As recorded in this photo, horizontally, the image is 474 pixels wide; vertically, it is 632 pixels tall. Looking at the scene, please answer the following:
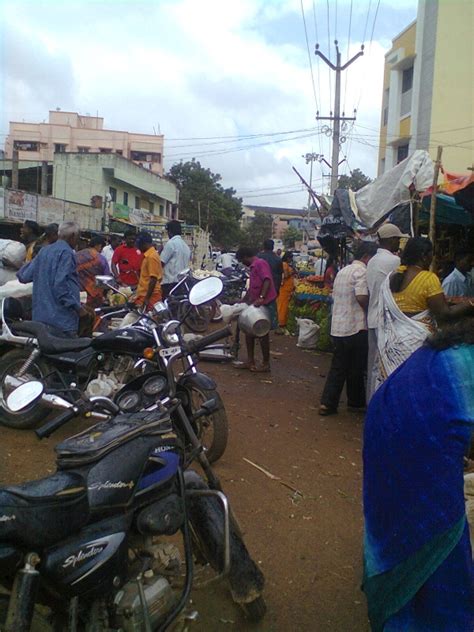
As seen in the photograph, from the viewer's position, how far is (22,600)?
1.59 meters

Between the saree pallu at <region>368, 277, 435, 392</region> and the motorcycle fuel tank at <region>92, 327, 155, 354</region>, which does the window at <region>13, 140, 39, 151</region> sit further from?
the saree pallu at <region>368, 277, 435, 392</region>

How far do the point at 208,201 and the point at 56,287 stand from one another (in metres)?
46.1

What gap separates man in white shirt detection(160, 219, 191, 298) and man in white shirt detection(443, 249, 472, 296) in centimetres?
423

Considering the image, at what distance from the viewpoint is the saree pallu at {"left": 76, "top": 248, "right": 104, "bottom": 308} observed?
24.7 feet

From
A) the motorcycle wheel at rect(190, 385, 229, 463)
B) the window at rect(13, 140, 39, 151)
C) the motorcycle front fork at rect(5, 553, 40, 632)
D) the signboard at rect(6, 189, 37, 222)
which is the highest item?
the window at rect(13, 140, 39, 151)

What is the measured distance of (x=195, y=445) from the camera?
103 inches

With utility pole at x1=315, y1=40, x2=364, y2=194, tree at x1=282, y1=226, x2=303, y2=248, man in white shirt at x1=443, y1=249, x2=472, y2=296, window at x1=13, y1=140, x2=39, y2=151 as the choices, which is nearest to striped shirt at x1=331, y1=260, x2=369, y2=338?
man in white shirt at x1=443, y1=249, x2=472, y2=296

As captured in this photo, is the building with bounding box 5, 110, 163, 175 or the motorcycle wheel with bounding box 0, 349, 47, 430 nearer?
the motorcycle wheel with bounding box 0, 349, 47, 430

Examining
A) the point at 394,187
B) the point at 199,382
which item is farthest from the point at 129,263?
the point at 199,382

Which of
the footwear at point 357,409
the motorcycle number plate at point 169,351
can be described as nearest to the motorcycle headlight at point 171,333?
the motorcycle number plate at point 169,351

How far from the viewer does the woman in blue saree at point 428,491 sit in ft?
4.69

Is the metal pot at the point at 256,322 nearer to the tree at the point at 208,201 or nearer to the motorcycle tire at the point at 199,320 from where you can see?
the motorcycle tire at the point at 199,320

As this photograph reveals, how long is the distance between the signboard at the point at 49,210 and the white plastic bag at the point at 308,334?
17.4m

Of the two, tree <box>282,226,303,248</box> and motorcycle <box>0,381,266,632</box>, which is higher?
tree <box>282,226,303,248</box>
